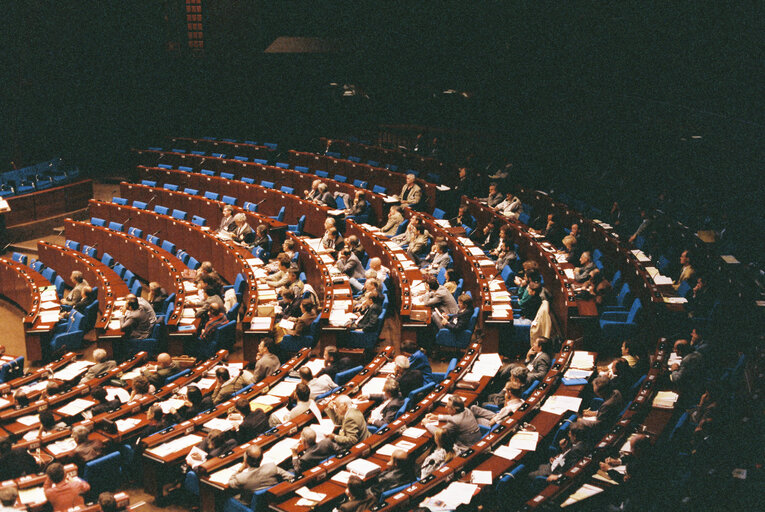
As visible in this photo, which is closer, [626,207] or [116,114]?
[626,207]

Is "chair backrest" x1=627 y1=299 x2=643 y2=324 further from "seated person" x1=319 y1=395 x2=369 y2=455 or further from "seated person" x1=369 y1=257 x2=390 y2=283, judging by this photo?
"seated person" x1=319 y1=395 x2=369 y2=455

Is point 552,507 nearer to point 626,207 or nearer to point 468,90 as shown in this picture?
point 626,207

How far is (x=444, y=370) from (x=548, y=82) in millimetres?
10274

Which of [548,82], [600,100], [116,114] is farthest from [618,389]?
[116,114]

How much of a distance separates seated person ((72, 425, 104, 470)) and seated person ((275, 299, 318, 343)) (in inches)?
114

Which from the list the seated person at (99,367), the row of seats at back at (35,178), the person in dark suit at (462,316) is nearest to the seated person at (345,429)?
the person in dark suit at (462,316)

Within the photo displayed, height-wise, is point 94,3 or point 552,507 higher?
point 94,3

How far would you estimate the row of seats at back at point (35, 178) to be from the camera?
56.3ft

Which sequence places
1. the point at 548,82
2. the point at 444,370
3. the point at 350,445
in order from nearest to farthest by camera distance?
the point at 350,445 < the point at 444,370 < the point at 548,82

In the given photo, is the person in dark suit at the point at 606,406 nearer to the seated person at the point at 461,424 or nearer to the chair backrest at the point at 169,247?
the seated person at the point at 461,424

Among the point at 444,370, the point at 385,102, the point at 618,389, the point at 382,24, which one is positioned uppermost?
the point at 382,24

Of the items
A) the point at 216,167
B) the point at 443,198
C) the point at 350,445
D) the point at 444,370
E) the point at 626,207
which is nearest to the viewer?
the point at 350,445

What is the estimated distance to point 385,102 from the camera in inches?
817

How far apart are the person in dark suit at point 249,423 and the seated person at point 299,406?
196 mm
